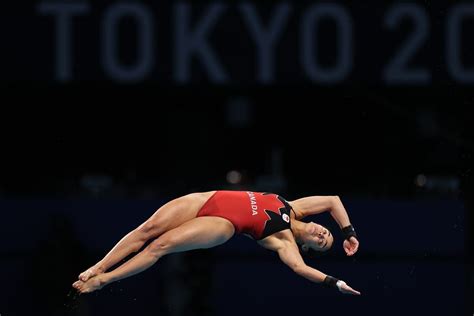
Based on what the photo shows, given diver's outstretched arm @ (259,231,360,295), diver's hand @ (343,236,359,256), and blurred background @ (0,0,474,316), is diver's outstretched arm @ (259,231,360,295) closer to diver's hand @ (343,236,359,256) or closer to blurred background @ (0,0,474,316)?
diver's hand @ (343,236,359,256)

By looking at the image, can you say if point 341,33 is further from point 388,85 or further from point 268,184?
point 268,184

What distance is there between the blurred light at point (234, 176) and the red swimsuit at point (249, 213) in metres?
5.20

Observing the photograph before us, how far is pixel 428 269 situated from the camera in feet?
52.5

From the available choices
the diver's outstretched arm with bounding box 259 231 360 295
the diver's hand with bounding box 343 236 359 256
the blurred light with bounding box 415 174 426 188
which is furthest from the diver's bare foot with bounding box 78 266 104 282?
the blurred light with bounding box 415 174 426 188

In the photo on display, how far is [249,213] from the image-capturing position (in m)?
10.8

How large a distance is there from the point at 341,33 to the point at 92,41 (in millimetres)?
3527

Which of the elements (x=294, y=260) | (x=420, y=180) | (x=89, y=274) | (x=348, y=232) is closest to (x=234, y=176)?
(x=420, y=180)

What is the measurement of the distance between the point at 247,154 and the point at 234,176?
0.59m

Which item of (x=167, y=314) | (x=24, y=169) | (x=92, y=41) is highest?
(x=92, y=41)

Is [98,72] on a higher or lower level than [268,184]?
higher

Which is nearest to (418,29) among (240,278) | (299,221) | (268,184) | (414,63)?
(414,63)

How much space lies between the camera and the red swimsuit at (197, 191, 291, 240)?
424 inches

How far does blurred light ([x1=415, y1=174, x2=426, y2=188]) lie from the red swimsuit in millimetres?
5693

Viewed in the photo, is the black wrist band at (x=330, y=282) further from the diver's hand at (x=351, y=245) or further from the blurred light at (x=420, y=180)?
the blurred light at (x=420, y=180)
